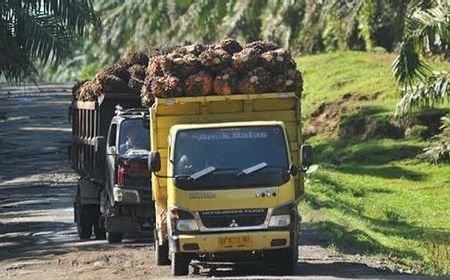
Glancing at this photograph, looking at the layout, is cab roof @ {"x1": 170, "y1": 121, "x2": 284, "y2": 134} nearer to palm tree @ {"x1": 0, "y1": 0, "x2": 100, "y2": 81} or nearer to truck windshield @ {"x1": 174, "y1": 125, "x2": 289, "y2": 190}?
truck windshield @ {"x1": 174, "y1": 125, "x2": 289, "y2": 190}

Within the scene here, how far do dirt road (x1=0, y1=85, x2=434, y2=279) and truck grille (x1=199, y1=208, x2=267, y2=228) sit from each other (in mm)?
722

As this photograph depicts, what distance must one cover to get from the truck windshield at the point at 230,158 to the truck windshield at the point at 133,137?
14.4 ft

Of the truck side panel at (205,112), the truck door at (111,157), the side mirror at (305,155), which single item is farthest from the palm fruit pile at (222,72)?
the truck door at (111,157)

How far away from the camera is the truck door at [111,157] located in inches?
838

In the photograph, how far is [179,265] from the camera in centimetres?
1714

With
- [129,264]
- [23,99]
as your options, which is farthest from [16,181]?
[23,99]

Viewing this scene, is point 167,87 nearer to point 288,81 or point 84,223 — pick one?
point 288,81

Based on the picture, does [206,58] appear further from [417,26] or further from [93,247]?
[417,26]

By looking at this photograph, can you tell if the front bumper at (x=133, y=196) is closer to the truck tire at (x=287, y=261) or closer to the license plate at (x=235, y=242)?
the truck tire at (x=287, y=261)

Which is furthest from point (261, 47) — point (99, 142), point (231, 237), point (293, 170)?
point (99, 142)

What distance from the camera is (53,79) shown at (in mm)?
91562

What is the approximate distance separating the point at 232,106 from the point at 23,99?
149 feet

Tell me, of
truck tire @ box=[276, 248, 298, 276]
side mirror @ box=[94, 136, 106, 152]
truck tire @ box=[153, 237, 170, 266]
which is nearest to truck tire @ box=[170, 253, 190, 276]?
truck tire @ box=[153, 237, 170, 266]

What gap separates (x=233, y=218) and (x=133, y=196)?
482 cm
